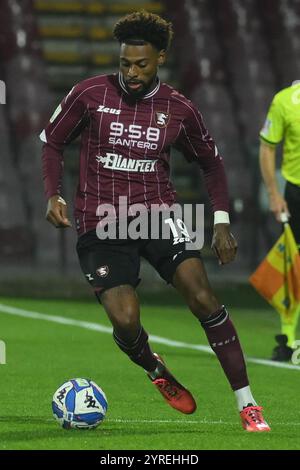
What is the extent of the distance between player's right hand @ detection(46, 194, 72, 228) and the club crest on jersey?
0.73 meters

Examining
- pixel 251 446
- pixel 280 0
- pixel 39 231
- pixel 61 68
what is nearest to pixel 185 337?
pixel 251 446

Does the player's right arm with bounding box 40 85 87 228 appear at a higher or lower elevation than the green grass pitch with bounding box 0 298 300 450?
higher

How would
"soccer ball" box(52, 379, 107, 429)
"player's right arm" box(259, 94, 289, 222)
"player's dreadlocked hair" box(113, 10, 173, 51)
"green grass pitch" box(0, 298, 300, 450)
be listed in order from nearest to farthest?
"green grass pitch" box(0, 298, 300, 450), "soccer ball" box(52, 379, 107, 429), "player's dreadlocked hair" box(113, 10, 173, 51), "player's right arm" box(259, 94, 289, 222)

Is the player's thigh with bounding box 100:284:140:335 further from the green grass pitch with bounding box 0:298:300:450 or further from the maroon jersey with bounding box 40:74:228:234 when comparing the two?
the green grass pitch with bounding box 0:298:300:450

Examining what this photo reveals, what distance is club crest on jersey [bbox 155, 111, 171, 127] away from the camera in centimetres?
888

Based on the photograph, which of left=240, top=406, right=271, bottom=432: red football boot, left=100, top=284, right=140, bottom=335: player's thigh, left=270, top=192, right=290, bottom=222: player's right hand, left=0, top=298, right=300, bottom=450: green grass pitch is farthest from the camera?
left=270, top=192, right=290, bottom=222: player's right hand

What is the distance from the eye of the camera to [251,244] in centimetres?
2202

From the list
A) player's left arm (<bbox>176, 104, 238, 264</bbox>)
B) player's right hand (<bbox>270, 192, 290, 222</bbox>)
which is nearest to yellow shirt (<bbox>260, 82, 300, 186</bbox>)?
player's right hand (<bbox>270, 192, 290, 222</bbox>)

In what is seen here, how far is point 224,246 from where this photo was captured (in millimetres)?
8578

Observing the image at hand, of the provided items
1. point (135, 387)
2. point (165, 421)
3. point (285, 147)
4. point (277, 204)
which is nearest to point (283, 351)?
point (277, 204)

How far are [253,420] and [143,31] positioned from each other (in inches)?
85.7

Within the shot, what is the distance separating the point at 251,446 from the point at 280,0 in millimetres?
23355

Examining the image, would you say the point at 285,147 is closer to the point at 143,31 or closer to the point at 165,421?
the point at 143,31
